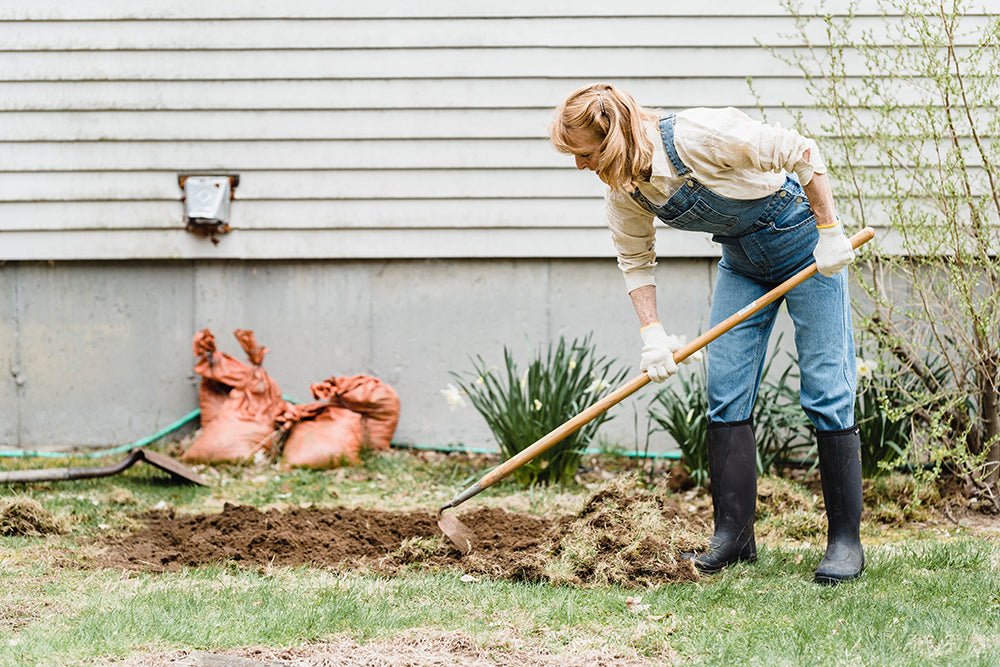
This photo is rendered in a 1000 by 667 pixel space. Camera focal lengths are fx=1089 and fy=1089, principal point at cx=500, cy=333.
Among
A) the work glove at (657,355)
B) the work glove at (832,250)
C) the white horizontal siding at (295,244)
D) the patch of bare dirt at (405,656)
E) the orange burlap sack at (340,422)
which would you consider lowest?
the patch of bare dirt at (405,656)

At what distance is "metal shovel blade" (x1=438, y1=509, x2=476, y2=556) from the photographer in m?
3.98

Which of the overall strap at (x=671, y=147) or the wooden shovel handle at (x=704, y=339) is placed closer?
the overall strap at (x=671, y=147)

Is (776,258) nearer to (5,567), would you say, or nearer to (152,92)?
(5,567)

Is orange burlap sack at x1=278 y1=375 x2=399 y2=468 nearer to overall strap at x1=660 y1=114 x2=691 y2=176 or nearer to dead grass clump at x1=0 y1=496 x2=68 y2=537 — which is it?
dead grass clump at x1=0 y1=496 x2=68 y2=537

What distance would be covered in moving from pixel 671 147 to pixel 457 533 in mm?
1625

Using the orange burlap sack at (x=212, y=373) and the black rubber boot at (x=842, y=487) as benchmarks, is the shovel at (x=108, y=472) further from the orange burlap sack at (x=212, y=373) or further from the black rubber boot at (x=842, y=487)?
the black rubber boot at (x=842, y=487)

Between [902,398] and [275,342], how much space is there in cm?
350

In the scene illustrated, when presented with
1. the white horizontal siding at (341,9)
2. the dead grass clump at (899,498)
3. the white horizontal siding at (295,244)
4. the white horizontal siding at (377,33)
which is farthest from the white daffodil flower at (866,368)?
the white horizontal siding at (341,9)

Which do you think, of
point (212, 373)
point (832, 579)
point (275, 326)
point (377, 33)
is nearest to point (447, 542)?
point (832, 579)

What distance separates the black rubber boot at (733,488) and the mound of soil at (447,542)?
5.2 inches

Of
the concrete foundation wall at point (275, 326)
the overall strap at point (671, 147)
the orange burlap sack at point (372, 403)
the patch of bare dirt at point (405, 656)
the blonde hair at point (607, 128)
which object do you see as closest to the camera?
the patch of bare dirt at point (405, 656)

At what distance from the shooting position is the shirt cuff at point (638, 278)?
3.81 m

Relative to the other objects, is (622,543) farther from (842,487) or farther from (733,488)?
(842,487)

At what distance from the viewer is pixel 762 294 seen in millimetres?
3807
